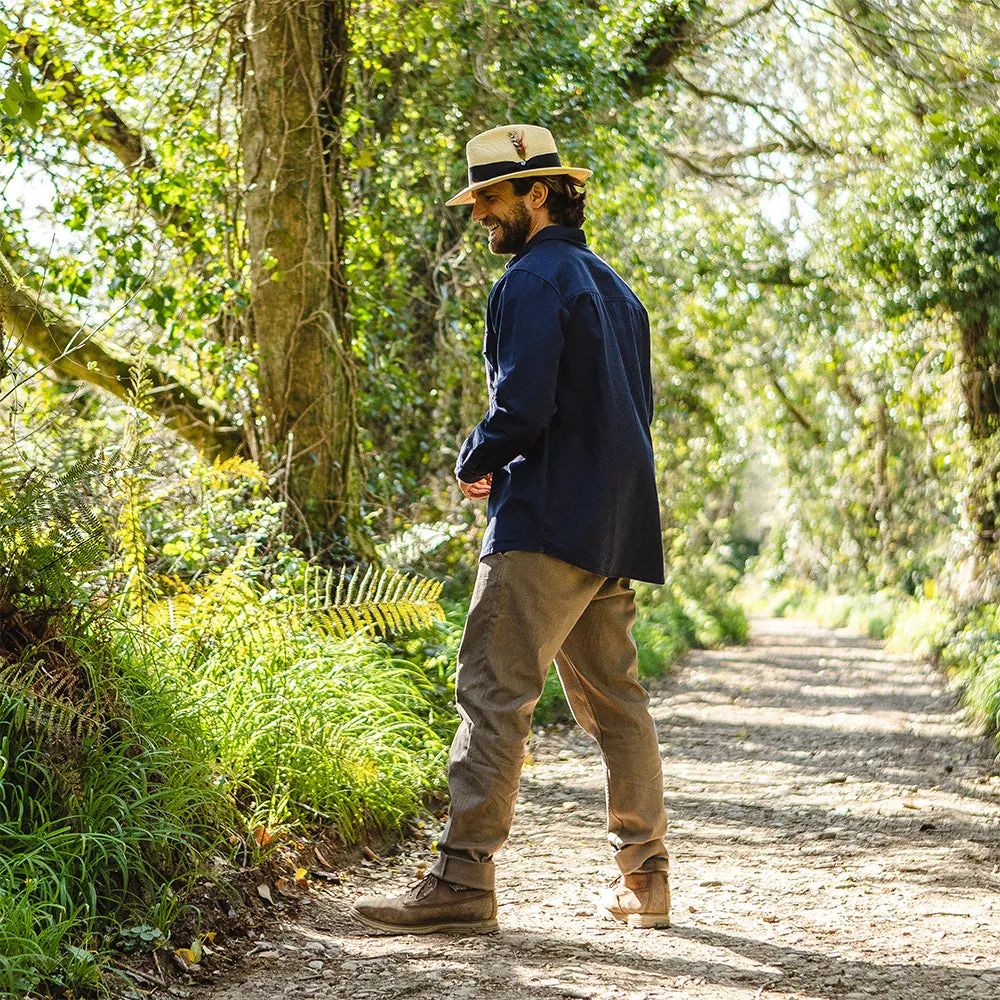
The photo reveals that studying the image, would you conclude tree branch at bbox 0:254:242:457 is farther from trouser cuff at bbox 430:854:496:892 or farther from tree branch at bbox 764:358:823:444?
tree branch at bbox 764:358:823:444

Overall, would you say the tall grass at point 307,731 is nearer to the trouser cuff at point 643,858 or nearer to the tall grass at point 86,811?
the tall grass at point 86,811

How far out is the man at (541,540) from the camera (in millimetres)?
3387

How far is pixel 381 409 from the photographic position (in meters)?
8.59

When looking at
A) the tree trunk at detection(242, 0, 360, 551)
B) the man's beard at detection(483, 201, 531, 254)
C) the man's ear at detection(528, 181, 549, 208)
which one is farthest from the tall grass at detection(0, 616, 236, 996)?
the tree trunk at detection(242, 0, 360, 551)

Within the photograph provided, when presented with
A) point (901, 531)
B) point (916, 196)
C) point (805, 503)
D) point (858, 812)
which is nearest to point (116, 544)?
point (858, 812)

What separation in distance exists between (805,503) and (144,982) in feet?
74.2

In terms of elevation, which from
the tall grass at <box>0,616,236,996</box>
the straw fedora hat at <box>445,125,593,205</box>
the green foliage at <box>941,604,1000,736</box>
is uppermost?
the straw fedora hat at <box>445,125,593,205</box>

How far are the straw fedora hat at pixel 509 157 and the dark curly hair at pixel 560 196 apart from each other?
46 millimetres

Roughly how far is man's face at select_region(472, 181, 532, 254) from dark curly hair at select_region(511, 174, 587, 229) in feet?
0.10

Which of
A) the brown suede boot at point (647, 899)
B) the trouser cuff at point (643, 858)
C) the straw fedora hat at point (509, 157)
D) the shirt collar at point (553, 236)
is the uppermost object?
the straw fedora hat at point (509, 157)

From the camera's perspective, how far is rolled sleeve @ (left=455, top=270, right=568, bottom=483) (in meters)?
3.33

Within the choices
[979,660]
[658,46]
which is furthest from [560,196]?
[658,46]

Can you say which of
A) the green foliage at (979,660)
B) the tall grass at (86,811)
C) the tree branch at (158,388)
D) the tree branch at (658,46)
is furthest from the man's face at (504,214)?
the tree branch at (658,46)

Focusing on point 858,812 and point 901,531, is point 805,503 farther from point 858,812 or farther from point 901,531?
point 858,812
